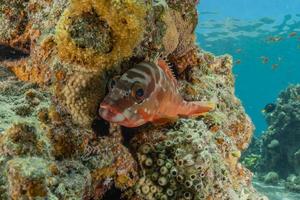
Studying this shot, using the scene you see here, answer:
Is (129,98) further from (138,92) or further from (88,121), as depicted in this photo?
(88,121)

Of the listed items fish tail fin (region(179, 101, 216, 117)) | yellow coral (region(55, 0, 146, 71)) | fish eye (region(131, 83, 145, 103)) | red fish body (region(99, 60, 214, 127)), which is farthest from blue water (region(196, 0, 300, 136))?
fish eye (region(131, 83, 145, 103))

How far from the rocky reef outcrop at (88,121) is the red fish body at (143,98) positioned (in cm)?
23

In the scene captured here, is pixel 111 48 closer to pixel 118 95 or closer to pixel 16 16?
pixel 118 95

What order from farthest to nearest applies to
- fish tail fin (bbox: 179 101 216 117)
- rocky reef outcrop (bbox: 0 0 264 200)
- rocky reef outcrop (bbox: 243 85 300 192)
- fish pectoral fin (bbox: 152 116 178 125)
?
rocky reef outcrop (bbox: 243 85 300 192), fish tail fin (bbox: 179 101 216 117), fish pectoral fin (bbox: 152 116 178 125), rocky reef outcrop (bbox: 0 0 264 200)

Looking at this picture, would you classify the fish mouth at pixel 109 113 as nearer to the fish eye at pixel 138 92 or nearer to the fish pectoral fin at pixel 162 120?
the fish eye at pixel 138 92

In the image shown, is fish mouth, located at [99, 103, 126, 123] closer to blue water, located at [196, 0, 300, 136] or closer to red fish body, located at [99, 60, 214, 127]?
red fish body, located at [99, 60, 214, 127]

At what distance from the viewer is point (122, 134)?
3.48m

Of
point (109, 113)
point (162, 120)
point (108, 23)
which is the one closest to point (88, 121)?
point (109, 113)

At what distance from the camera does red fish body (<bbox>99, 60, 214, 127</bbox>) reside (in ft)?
9.20

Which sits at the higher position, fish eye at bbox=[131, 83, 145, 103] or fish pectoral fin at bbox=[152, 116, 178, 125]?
fish eye at bbox=[131, 83, 145, 103]

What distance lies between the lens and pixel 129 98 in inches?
112

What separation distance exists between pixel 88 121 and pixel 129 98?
500 millimetres

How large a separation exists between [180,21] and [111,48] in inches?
61.2

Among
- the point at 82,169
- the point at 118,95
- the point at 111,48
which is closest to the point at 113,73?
the point at 111,48
